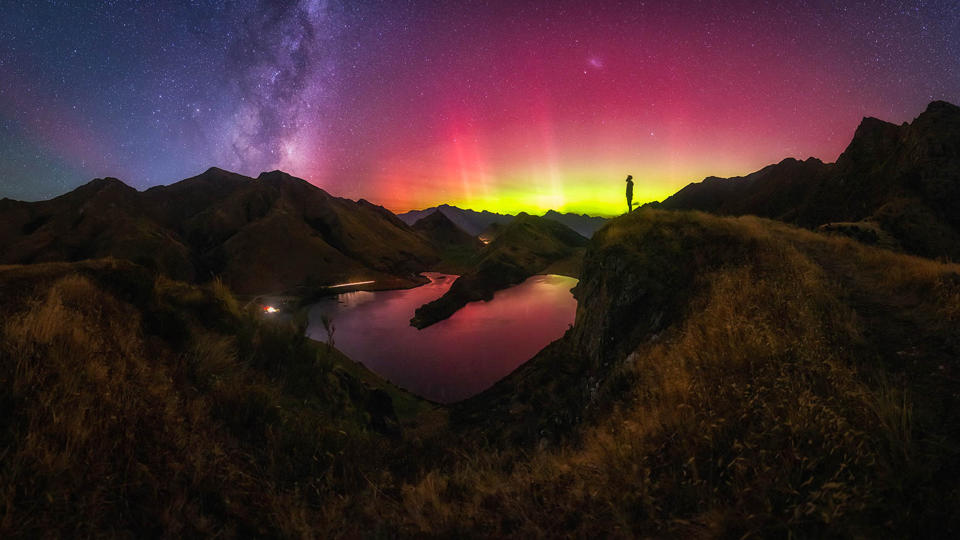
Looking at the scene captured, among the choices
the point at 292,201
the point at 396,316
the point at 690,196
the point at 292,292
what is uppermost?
the point at 292,201

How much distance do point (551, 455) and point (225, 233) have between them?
395 ft

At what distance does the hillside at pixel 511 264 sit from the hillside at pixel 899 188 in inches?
2032

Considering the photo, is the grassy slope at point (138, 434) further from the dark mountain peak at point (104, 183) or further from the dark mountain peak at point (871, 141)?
the dark mountain peak at point (104, 183)

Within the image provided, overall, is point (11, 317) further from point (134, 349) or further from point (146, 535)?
point (146, 535)

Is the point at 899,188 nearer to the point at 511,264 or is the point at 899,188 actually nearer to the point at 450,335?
the point at 450,335

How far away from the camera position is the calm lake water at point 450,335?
37531mm

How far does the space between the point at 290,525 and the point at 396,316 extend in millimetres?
65957

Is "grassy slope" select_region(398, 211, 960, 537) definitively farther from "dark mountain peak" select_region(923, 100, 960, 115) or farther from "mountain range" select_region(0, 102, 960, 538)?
"dark mountain peak" select_region(923, 100, 960, 115)

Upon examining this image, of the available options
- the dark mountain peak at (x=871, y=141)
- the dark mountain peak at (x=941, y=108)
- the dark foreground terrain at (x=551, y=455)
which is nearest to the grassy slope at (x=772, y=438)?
the dark foreground terrain at (x=551, y=455)

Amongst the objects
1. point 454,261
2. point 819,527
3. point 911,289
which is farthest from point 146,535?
point 454,261

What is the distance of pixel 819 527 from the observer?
2.32 meters

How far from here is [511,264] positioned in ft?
323

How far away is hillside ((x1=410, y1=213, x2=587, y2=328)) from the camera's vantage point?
6519 cm

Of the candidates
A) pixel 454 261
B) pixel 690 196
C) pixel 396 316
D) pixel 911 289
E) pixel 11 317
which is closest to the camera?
pixel 11 317
